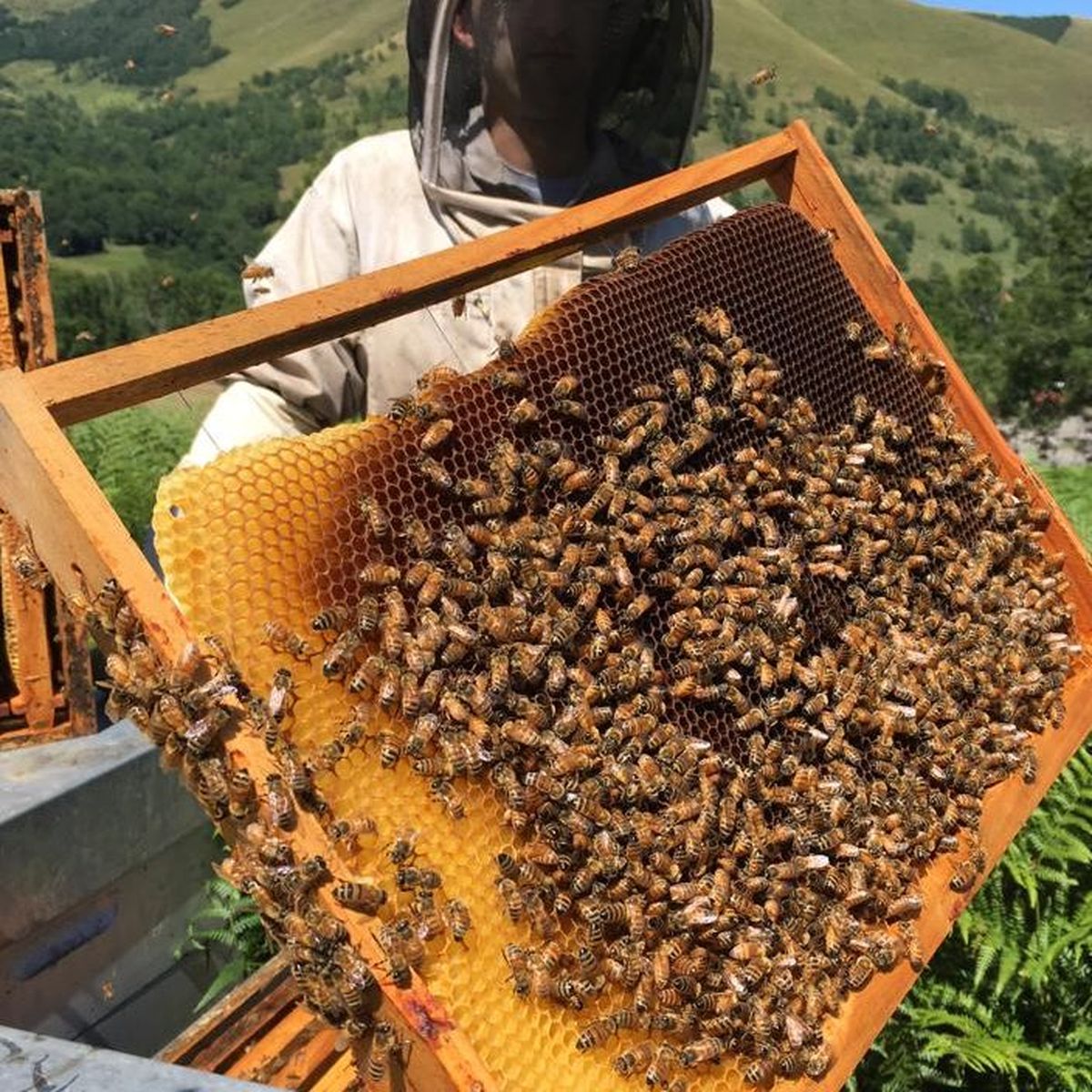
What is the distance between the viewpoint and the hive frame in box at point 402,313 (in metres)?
1.93

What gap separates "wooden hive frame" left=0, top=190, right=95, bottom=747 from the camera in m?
4.30

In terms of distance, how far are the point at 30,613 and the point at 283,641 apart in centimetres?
304

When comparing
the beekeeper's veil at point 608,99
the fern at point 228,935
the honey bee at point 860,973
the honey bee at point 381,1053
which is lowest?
the fern at point 228,935

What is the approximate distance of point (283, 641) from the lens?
2.12 metres

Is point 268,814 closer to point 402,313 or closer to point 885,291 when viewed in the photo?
point 402,313

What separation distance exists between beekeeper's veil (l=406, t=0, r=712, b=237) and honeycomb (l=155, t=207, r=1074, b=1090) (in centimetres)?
140

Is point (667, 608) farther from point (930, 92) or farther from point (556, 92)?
point (930, 92)

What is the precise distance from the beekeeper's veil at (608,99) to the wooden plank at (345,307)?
94cm

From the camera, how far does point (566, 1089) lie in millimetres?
2143

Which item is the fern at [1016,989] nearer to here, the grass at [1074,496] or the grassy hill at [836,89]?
the grass at [1074,496]

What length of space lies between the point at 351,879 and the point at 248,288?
110 inches

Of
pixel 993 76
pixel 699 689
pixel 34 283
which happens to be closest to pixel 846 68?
pixel 993 76

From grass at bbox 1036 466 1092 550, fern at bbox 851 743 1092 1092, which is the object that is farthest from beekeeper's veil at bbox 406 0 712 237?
grass at bbox 1036 466 1092 550

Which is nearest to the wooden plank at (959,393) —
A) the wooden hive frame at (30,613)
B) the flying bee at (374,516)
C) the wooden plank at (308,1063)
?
the flying bee at (374,516)
